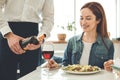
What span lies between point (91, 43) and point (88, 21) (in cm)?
21

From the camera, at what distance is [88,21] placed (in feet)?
7.89

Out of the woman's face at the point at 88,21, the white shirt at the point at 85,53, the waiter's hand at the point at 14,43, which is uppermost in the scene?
the woman's face at the point at 88,21

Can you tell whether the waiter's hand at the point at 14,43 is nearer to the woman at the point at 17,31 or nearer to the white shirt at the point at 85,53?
the woman at the point at 17,31

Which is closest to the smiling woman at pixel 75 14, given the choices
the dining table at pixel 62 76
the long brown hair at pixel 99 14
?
the long brown hair at pixel 99 14

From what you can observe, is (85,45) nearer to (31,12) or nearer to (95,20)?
(95,20)

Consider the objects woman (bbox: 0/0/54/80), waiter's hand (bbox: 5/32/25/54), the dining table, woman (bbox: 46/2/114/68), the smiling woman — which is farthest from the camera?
the smiling woman

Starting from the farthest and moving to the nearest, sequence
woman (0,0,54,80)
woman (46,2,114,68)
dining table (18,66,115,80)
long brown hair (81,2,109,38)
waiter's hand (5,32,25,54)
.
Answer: long brown hair (81,2,109,38) → woman (46,2,114,68) → woman (0,0,54,80) → waiter's hand (5,32,25,54) → dining table (18,66,115,80)

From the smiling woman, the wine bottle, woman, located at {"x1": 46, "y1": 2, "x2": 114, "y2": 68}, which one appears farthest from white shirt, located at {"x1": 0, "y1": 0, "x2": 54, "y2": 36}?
the smiling woman

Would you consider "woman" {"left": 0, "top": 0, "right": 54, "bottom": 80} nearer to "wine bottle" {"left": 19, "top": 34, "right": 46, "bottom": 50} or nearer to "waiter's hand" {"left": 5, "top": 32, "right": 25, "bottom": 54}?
"waiter's hand" {"left": 5, "top": 32, "right": 25, "bottom": 54}

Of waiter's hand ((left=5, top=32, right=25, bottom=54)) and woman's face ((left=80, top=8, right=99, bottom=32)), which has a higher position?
woman's face ((left=80, top=8, right=99, bottom=32))

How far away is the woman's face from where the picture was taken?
2363 millimetres

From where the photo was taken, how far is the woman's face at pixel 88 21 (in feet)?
7.75

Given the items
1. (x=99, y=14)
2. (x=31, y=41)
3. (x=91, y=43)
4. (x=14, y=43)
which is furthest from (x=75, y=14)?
(x=31, y=41)

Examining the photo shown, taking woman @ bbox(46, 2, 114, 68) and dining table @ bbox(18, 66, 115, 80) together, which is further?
woman @ bbox(46, 2, 114, 68)
